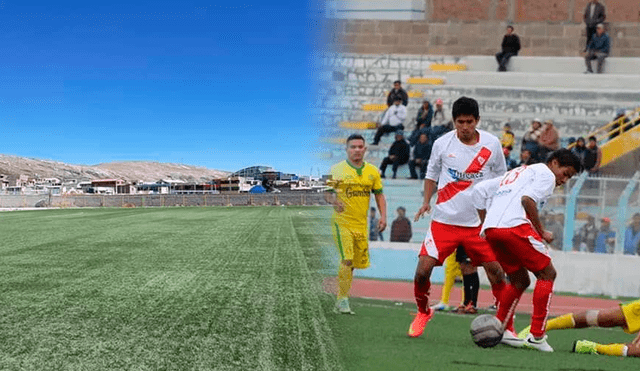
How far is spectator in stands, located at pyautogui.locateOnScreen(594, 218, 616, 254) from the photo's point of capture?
7.93 m

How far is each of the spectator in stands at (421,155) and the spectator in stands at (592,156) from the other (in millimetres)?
2724

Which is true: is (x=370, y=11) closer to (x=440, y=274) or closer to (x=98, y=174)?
(x=440, y=274)

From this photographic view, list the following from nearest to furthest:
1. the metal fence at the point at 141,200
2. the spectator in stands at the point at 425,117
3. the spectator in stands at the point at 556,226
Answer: the spectator in stands at the point at 556,226
the spectator in stands at the point at 425,117
the metal fence at the point at 141,200

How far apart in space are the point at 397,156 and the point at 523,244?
18.0 feet

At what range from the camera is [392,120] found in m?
10.7

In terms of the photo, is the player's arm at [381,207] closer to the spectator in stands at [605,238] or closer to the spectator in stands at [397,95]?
the spectator in stands at [605,238]

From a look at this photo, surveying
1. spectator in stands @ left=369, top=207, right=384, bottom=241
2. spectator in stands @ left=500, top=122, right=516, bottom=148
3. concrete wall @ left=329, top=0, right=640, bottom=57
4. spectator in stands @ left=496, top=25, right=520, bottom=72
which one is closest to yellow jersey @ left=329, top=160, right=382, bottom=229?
spectator in stands @ left=369, top=207, right=384, bottom=241

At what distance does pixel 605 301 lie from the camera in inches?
293

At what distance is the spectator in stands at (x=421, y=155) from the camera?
362 inches

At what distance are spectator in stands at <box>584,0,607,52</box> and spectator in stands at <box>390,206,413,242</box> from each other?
8125mm

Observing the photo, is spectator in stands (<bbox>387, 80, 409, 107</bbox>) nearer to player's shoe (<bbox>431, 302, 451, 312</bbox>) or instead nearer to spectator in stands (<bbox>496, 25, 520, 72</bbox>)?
spectator in stands (<bbox>496, 25, 520, 72</bbox>)

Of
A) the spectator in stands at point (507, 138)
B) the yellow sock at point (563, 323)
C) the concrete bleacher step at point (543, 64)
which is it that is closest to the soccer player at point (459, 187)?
the yellow sock at point (563, 323)

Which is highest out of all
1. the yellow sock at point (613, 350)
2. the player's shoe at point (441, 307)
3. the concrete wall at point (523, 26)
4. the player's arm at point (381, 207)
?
the concrete wall at point (523, 26)

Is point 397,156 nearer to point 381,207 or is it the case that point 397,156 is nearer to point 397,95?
point 397,95
